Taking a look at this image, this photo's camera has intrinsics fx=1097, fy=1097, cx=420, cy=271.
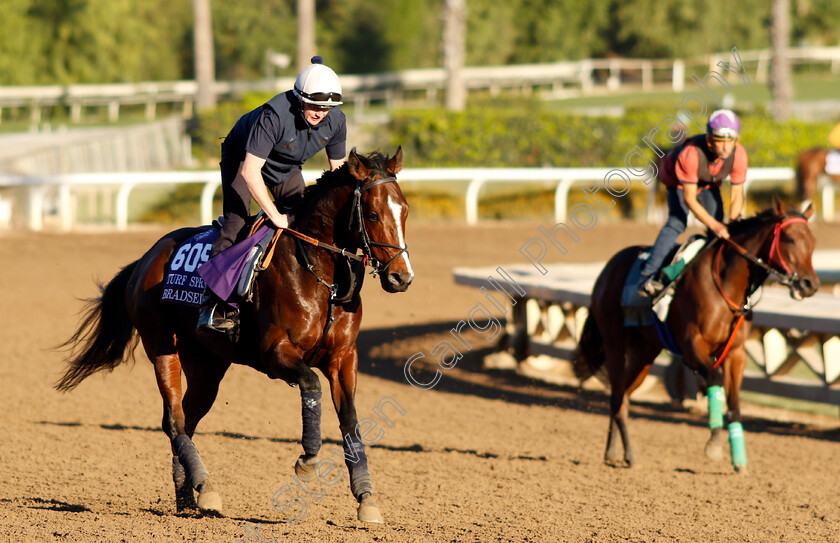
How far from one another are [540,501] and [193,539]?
210 cm

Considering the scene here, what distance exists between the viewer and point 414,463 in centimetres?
714

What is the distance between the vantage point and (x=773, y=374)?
8.95 metres

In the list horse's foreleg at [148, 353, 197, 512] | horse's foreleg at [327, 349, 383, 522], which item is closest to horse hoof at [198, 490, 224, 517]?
horse's foreleg at [148, 353, 197, 512]

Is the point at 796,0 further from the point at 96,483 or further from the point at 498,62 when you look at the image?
the point at 96,483

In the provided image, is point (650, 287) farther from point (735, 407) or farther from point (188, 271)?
point (188, 271)

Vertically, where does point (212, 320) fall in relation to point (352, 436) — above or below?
above

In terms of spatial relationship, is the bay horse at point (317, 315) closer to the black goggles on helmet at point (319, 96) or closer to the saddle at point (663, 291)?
the black goggles on helmet at point (319, 96)

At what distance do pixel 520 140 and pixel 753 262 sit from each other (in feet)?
53.4

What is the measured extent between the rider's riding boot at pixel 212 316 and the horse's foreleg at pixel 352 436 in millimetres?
572

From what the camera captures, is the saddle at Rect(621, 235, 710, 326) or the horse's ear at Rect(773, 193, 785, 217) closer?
the horse's ear at Rect(773, 193, 785, 217)

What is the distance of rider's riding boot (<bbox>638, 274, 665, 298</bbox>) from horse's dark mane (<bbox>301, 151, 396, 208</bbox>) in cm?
281

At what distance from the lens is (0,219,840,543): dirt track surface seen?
209 inches

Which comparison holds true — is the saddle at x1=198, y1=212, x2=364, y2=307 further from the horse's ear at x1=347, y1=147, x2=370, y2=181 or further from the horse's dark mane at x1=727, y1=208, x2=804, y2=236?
the horse's dark mane at x1=727, y1=208, x2=804, y2=236

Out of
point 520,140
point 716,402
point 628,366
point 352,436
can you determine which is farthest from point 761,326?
point 520,140
